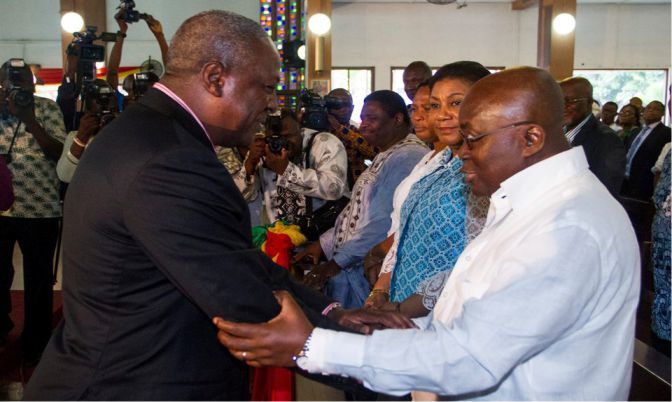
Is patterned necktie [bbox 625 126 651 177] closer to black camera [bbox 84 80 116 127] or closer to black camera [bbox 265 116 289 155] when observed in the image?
black camera [bbox 265 116 289 155]

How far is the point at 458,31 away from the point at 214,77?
15.0m

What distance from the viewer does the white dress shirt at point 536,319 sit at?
1249mm

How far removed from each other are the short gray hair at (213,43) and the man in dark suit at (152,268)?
0.04 m

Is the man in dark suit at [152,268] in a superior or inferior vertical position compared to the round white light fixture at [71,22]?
inferior

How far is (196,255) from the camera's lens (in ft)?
4.52

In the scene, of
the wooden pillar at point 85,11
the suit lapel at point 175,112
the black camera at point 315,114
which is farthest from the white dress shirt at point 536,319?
the wooden pillar at point 85,11

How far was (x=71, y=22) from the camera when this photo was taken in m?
9.55

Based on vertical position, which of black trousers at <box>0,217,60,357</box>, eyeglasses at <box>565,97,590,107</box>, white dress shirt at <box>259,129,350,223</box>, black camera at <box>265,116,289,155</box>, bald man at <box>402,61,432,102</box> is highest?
bald man at <box>402,61,432,102</box>

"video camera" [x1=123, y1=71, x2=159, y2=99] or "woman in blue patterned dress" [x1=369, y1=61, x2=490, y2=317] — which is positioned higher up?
"video camera" [x1=123, y1=71, x2=159, y2=99]

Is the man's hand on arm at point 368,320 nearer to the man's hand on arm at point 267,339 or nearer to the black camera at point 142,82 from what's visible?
the man's hand on arm at point 267,339

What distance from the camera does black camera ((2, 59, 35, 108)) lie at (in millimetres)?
4043

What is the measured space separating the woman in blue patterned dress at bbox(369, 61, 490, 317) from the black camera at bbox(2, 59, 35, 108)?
8.91 ft

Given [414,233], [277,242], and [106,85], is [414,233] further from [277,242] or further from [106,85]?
[106,85]

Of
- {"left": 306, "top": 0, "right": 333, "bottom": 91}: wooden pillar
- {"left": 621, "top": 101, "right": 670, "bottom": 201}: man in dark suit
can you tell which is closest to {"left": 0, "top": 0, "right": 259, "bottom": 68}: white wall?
{"left": 306, "top": 0, "right": 333, "bottom": 91}: wooden pillar
